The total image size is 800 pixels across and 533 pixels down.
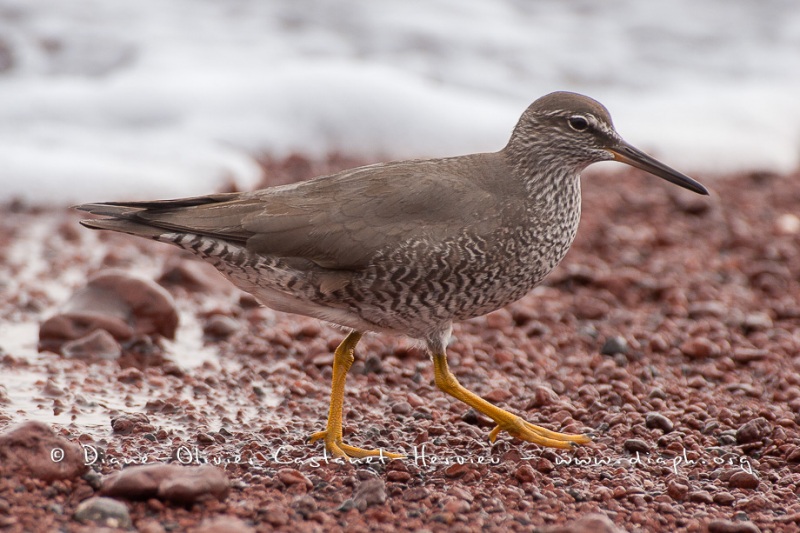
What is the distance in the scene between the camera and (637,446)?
5289mm

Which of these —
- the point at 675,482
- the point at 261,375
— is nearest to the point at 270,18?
the point at 261,375

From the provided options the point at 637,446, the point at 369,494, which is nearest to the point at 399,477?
the point at 369,494

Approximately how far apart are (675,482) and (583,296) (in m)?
3.00

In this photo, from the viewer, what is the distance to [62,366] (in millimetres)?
6016

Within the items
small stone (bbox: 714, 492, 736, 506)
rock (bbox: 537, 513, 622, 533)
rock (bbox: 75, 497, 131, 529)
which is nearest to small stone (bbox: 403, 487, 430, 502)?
rock (bbox: 537, 513, 622, 533)

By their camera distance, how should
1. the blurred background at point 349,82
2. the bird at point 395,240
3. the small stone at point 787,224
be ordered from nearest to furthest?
the bird at point 395,240 → the small stone at point 787,224 → the blurred background at point 349,82

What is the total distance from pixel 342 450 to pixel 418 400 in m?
0.86

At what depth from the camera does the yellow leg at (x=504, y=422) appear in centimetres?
535

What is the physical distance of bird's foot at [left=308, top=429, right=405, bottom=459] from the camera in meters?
5.16

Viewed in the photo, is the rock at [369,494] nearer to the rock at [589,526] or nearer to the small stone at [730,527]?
the rock at [589,526]

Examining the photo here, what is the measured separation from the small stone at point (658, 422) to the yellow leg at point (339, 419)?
1457 millimetres

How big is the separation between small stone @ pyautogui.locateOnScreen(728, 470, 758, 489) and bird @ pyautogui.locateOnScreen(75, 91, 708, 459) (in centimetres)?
83

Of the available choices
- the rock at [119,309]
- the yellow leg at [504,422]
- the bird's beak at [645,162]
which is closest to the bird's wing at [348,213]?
the yellow leg at [504,422]

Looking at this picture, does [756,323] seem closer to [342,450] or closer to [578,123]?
[578,123]
